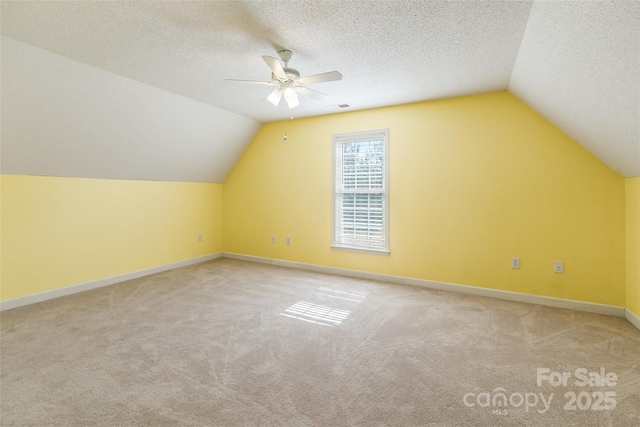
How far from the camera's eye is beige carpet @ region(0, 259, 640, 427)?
1.73 m

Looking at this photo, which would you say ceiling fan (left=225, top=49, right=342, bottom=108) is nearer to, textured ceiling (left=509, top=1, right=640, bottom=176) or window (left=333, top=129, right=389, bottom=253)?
textured ceiling (left=509, top=1, right=640, bottom=176)

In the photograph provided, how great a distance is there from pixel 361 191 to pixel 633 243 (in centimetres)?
292

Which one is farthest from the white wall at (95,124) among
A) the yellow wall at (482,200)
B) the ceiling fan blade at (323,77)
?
the ceiling fan blade at (323,77)

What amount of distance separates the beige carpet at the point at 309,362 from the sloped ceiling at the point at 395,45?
173 cm

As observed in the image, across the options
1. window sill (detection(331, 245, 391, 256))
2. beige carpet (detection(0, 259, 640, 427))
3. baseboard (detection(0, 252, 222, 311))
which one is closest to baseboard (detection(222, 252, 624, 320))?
beige carpet (detection(0, 259, 640, 427))

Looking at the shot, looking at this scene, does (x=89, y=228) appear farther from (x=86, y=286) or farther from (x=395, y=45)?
(x=395, y=45)

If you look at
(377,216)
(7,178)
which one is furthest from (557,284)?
(7,178)

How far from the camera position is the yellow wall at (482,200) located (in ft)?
10.4

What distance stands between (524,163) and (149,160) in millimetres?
4844

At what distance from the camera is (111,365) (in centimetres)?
219

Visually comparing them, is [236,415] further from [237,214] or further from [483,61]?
[237,214]

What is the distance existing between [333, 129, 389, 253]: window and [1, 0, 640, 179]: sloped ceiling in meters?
1.17

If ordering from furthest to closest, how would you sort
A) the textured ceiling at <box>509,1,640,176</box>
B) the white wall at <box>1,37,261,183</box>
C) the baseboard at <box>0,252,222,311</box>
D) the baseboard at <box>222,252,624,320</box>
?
the baseboard at <box>0,252,222,311</box>, the baseboard at <box>222,252,624,320</box>, the white wall at <box>1,37,261,183</box>, the textured ceiling at <box>509,1,640,176</box>

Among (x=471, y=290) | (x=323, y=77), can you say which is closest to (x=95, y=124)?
(x=323, y=77)
